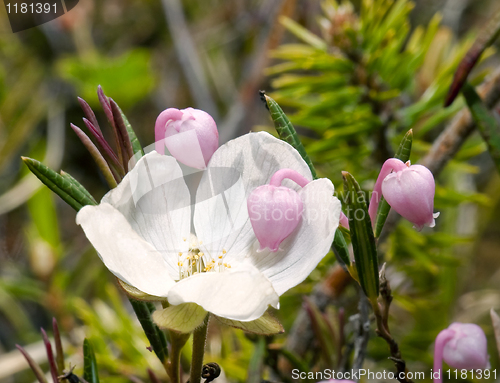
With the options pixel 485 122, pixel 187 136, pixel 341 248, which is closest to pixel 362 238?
pixel 341 248

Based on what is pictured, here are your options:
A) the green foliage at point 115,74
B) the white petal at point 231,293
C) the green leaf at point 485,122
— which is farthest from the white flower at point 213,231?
the green foliage at point 115,74

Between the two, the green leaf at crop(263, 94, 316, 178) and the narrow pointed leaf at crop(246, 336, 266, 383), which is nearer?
the green leaf at crop(263, 94, 316, 178)

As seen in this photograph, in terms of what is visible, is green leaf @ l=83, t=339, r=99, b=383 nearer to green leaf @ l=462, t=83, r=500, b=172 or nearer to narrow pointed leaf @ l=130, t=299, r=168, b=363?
Answer: narrow pointed leaf @ l=130, t=299, r=168, b=363

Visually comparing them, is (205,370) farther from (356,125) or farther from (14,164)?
(14,164)

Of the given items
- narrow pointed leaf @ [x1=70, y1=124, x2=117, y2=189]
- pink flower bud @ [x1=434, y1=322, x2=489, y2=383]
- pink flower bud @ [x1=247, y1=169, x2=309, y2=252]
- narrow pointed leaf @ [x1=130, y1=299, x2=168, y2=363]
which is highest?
narrow pointed leaf @ [x1=70, y1=124, x2=117, y2=189]

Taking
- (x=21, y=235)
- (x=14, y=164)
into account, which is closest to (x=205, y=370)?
(x=21, y=235)

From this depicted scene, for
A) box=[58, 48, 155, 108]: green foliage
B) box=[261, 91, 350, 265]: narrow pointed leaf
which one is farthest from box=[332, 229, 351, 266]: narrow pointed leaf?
box=[58, 48, 155, 108]: green foliage

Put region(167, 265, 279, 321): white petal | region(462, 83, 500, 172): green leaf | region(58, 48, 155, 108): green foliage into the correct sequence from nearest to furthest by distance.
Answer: region(167, 265, 279, 321): white petal, region(462, 83, 500, 172): green leaf, region(58, 48, 155, 108): green foliage
